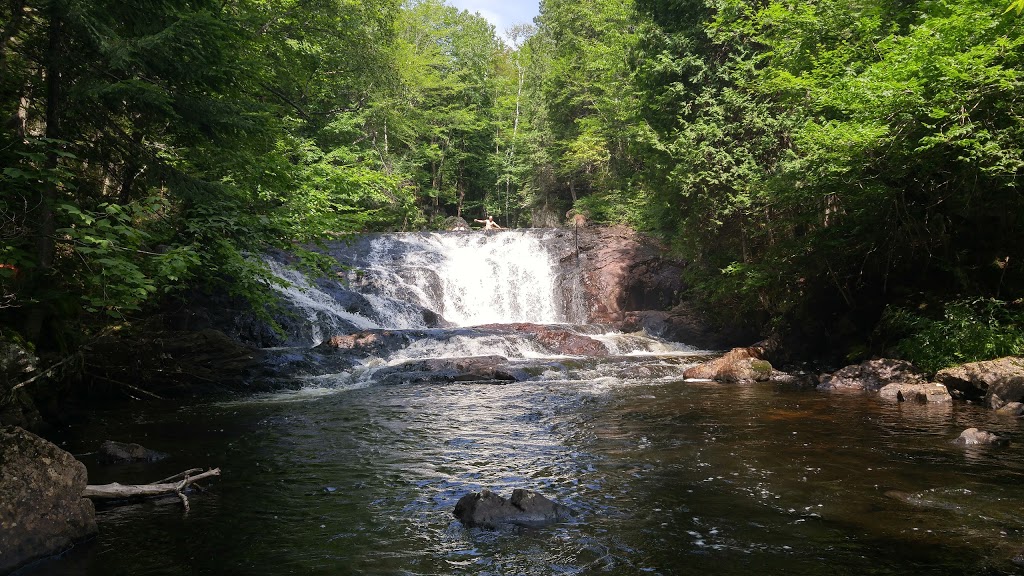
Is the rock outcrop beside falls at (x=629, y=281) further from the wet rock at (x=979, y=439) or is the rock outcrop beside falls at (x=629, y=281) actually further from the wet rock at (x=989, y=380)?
the wet rock at (x=979, y=439)

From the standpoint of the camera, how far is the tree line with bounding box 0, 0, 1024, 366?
20.6 feet

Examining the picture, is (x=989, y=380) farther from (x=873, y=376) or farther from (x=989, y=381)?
(x=873, y=376)

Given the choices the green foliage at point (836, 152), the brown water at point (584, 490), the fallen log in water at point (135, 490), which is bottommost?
the brown water at point (584, 490)

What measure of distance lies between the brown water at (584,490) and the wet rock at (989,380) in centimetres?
46

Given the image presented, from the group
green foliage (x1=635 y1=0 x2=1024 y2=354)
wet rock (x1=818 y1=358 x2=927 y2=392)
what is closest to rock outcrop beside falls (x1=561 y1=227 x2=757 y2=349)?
green foliage (x1=635 y1=0 x2=1024 y2=354)

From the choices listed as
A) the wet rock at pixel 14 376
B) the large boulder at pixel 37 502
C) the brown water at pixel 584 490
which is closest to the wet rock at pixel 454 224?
the brown water at pixel 584 490

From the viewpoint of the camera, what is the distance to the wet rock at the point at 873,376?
439 inches

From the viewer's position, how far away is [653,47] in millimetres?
17766

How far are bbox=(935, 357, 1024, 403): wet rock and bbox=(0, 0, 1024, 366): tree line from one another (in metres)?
0.78

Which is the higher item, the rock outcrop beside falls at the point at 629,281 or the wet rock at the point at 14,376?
the rock outcrop beside falls at the point at 629,281

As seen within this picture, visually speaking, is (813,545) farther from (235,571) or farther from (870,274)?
(870,274)

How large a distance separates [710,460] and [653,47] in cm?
1465

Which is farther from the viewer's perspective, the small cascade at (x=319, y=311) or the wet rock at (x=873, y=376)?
the small cascade at (x=319, y=311)

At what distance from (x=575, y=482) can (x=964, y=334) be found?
9.08 meters
